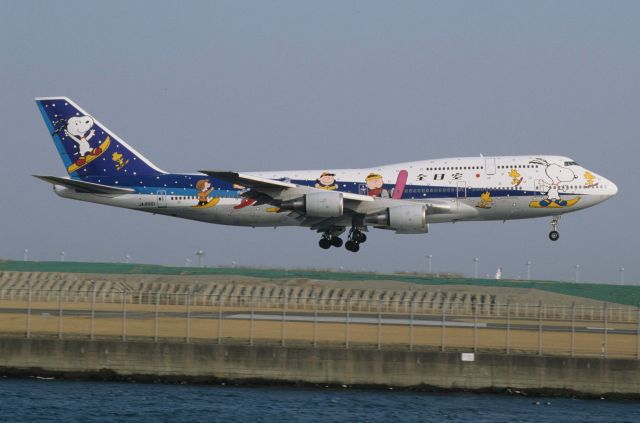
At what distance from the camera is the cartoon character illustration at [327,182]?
219 feet

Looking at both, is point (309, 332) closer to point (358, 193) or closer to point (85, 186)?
point (358, 193)

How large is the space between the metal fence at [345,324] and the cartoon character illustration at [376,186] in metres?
7.84

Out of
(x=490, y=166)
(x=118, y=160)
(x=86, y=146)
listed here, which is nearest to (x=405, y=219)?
(x=490, y=166)

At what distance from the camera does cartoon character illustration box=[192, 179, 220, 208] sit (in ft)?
223

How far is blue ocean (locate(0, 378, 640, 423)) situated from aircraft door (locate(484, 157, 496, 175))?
22296 millimetres

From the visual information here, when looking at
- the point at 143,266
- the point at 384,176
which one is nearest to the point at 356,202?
the point at 384,176

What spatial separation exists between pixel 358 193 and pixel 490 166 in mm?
7484

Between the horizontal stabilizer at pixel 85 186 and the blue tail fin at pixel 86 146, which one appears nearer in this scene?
the horizontal stabilizer at pixel 85 186

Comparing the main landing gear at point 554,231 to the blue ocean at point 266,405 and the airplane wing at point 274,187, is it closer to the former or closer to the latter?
the airplane wing at point 274,187

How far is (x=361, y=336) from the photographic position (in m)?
46.9

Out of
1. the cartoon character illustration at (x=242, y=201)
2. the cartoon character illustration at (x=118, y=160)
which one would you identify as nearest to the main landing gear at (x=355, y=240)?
the cartoon character illustration at (x=242, y=201)

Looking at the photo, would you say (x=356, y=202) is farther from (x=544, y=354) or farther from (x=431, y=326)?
(x=544, y=354)

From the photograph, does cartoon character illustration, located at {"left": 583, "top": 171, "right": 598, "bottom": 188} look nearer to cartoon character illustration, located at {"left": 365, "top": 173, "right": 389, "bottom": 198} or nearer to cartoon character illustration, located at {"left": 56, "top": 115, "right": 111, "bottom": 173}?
cartoon character illustration, located at {"left": 365, "top": 173, "right": 389, "bottom": 198}

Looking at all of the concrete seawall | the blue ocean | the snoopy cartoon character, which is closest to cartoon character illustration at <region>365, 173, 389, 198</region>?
the snoopy cartoon character
